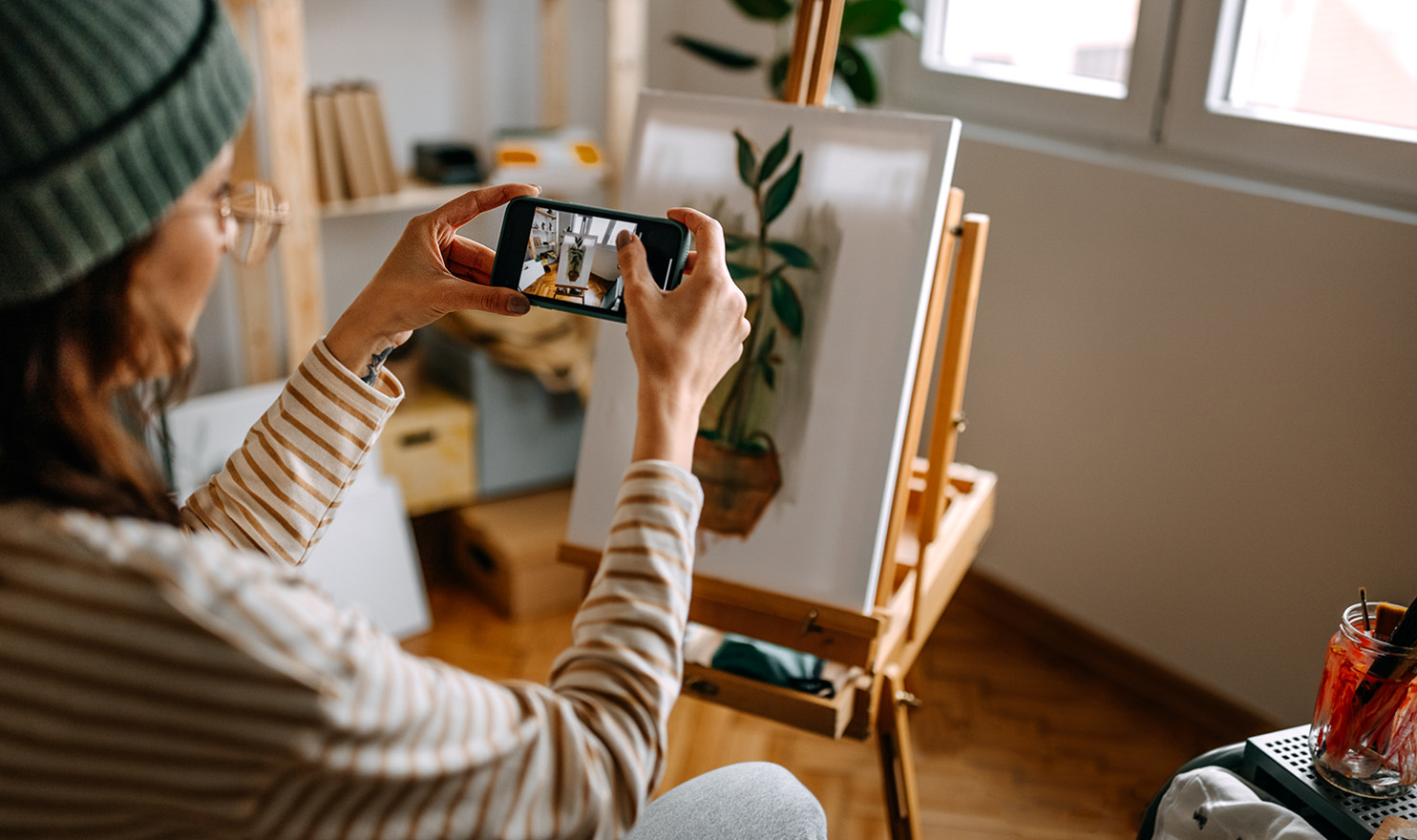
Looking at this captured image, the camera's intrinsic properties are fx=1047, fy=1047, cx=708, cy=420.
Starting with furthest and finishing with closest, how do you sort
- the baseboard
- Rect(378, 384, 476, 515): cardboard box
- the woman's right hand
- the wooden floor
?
1. Rect(378, 384, 476, 515): cardboard box
2. the baseboard
3. the wooden floor
4. the woman's right hand

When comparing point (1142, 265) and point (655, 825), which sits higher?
point (1142, 265)

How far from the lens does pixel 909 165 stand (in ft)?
4.09

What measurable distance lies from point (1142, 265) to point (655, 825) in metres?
1.42

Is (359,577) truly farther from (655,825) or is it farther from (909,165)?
(909,165)

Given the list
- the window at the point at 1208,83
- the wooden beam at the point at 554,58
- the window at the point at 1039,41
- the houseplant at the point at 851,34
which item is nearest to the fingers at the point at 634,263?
the houseplant at the point at 851,34

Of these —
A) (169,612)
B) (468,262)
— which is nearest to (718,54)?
(468,262)

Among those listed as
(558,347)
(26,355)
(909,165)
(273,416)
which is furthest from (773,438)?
(558,347)

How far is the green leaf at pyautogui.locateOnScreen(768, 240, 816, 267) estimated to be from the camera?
130 cm

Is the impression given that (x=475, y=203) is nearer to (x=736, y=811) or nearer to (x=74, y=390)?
(x=74, y=390)

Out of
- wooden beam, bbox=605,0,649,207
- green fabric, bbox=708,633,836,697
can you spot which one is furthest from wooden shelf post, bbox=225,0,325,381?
green fabric, bbox=708,633,836,697

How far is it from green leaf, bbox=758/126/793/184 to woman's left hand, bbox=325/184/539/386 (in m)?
0.41

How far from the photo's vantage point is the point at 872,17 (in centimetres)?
204

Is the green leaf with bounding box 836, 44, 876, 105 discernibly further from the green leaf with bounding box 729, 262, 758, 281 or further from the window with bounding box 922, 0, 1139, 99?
the green leaf with bounding box 729, 262, 758, 281

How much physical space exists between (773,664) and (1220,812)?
1.69ft
